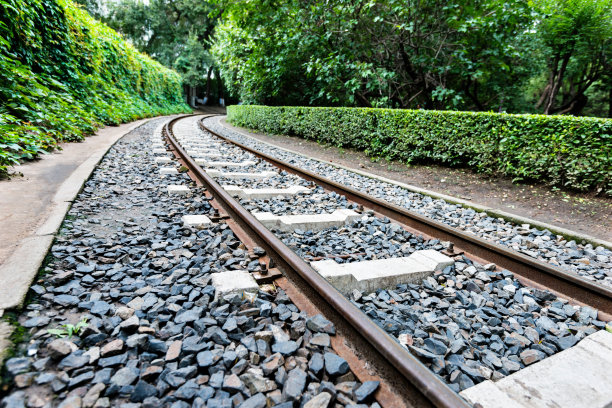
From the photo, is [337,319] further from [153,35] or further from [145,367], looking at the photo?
[153,35]

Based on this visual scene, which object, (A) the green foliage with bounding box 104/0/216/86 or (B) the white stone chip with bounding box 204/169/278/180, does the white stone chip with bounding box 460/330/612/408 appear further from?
(A) the green foliage with bounding box 104/0/216/86

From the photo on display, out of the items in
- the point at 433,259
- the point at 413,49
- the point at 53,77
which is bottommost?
the point at 433,259

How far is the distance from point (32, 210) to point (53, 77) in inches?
312

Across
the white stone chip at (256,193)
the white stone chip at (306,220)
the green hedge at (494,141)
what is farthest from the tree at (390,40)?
the white stone chip at (306,220)

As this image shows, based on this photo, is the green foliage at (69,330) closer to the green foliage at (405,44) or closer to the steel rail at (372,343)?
the steel rail at (372,343)

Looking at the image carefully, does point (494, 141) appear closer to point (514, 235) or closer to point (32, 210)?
point (514, 235)

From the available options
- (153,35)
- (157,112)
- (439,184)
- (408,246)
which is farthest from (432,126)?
(153,35)

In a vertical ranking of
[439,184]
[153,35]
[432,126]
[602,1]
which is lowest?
[439,184]

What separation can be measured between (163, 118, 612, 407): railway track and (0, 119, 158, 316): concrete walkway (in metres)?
1.27

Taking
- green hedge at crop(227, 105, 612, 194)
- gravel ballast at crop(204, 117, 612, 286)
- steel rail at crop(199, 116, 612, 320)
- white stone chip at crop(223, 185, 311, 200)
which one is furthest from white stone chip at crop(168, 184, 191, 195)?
green hedge at crop(227, 105, 612, 194)

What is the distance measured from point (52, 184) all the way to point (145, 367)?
3.59 metres

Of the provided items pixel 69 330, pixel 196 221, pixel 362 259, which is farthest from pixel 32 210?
pixel 362 259

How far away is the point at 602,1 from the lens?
1289 centimetres

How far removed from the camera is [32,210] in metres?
2.90
